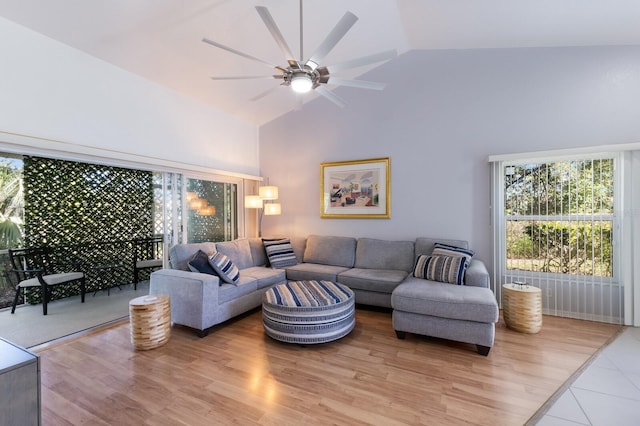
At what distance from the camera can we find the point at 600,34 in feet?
9.78

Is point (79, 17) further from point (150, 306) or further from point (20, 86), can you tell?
point (150, 306)

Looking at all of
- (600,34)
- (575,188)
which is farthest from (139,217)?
(600,34)

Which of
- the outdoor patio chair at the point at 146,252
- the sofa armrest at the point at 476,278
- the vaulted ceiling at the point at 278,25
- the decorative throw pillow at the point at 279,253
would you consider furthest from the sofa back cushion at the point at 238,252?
the sofa armrest at the point at 476,278

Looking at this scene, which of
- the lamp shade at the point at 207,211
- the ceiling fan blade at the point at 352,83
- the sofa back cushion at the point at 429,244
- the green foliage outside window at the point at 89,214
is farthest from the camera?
the lamp shade at the point at 207,211

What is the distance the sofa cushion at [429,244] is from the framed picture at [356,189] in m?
0.65

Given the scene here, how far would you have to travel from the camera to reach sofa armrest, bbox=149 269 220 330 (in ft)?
9.36

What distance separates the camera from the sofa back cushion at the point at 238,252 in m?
3.90

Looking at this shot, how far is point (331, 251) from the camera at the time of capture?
4371mm

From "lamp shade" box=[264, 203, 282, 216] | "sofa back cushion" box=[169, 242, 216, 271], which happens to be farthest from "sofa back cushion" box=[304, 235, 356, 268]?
"sofa back cushion" box=[169, 242, 216, 271]

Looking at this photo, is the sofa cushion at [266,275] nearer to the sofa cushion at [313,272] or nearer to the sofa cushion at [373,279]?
the sofa cushion at [313,272]

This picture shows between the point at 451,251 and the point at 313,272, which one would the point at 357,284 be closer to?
the point at 313,272

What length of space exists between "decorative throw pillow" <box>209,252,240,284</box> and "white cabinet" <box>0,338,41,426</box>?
1.81 m

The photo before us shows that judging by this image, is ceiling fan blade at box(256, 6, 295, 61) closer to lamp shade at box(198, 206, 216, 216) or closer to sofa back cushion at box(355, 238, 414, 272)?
sofa back cushion at box(355, 238, 414, 272)

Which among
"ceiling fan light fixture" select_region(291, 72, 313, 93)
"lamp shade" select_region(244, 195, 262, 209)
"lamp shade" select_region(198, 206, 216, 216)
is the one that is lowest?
"lamp shade" select_region(198, 206, 216, 216)
